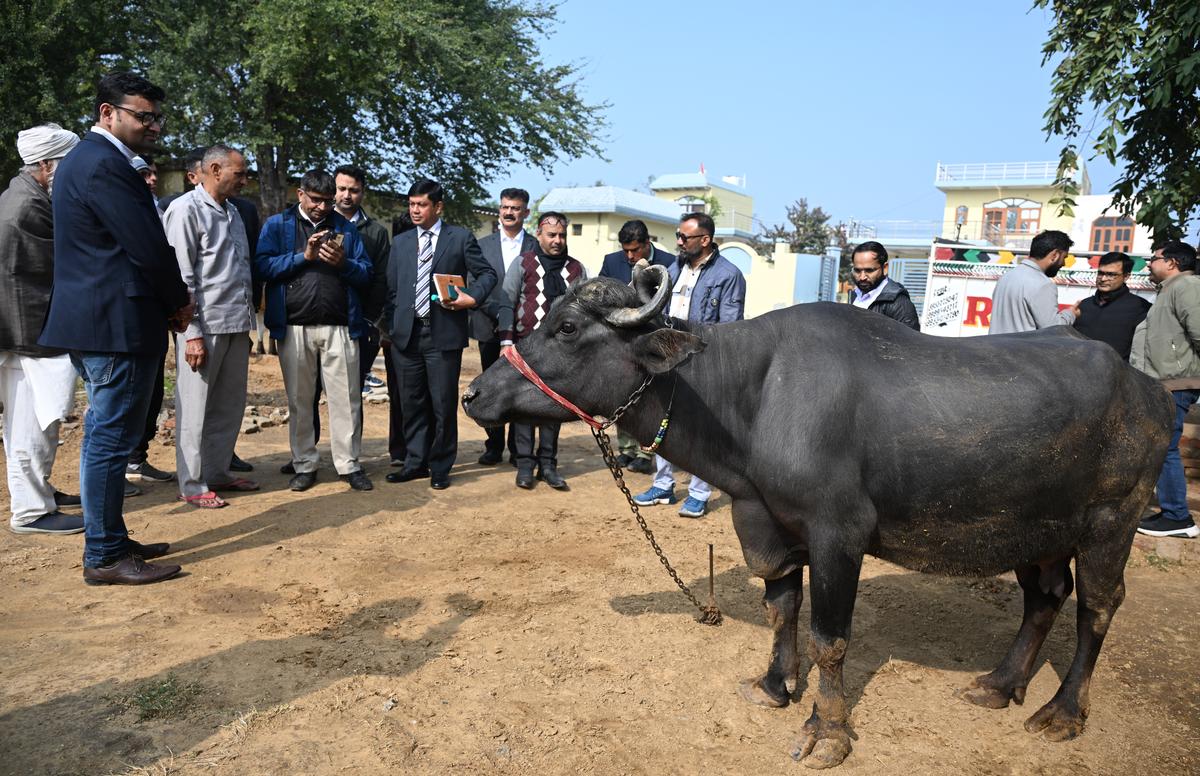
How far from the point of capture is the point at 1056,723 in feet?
12.7

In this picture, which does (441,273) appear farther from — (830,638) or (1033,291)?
(1033,291)

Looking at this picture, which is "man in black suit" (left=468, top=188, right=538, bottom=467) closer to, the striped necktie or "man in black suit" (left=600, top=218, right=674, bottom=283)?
the striped necktie

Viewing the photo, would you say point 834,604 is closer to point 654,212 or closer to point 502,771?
point 502,771

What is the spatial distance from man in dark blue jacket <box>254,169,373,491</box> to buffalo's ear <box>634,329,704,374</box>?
3.84 meters

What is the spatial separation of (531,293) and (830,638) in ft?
15.5

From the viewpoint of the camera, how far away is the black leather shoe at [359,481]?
7.05 m

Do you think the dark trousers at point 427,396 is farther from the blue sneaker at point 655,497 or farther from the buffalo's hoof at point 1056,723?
the buffalo's hoof at point 1056,723

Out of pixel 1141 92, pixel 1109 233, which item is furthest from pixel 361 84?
pixel 1109 233

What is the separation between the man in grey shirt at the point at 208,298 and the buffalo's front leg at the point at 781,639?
446 centimetres

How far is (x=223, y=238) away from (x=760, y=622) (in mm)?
4819

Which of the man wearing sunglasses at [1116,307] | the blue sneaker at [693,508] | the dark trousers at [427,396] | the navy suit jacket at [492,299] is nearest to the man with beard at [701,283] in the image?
the blue sneaker at [693,508]

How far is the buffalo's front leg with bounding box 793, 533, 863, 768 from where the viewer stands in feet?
11.4

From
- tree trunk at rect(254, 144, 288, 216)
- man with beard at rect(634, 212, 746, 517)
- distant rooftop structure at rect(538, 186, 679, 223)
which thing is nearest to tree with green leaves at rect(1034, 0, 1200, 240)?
man with beard at rect(634, 212, 746, 517)

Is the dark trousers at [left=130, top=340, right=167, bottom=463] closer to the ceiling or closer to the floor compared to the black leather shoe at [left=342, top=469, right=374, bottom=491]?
closer to the ceiling
